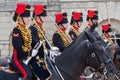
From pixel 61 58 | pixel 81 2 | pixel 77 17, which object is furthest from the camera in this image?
pixel 81 2

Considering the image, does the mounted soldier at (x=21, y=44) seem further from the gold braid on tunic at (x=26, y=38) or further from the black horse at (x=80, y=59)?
the black horse at (x=80, y=59)

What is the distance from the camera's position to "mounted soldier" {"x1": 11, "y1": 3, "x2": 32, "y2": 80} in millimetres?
8211

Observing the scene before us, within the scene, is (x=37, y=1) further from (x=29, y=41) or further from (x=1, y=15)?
(x=29, y=41)

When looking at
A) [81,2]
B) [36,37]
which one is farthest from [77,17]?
[81,2]

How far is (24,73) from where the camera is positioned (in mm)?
8172

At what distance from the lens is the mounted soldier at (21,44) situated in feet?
26.9

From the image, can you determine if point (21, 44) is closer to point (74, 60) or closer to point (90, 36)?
point (74, 60)

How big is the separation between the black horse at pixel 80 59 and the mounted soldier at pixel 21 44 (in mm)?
182

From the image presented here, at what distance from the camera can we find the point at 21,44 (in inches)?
330

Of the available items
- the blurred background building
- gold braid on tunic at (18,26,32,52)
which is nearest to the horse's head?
gold braid on tunic at (18,26,32,52)

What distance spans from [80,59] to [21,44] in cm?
107

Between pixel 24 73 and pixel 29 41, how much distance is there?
25.3 inches

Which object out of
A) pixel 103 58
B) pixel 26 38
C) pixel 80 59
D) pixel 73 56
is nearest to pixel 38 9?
pixel 26 38

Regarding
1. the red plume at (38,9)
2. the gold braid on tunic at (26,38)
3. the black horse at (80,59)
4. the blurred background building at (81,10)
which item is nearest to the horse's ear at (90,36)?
the black horse at (80,59)
